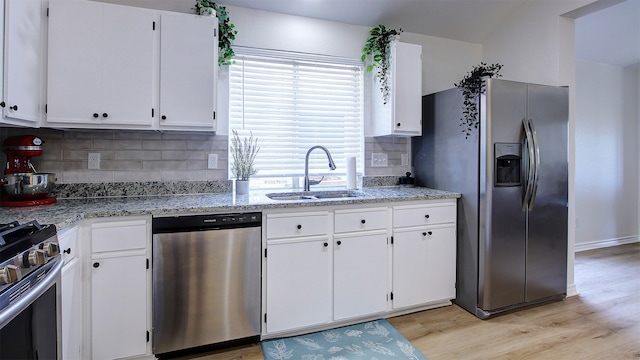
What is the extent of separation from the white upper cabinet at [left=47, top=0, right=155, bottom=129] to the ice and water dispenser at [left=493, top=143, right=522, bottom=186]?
2.46 m

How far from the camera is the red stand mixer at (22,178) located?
1.86m

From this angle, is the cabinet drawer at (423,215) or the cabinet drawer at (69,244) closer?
the cabinet drawer at (69,244)

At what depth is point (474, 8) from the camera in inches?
120

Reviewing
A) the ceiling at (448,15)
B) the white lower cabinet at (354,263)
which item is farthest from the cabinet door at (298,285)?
the ceiling at (448,15)

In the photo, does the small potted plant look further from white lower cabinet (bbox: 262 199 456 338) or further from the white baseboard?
the white baseboard

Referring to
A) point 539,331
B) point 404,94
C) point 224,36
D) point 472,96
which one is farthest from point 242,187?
point 539,331

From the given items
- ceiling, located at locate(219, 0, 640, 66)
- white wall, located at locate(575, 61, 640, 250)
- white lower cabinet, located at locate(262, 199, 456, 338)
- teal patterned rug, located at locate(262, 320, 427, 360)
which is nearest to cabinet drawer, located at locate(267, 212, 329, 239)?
white lower cabinet, located at locate(262, 199, 456, 338)

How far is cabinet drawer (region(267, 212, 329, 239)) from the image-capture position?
209cm

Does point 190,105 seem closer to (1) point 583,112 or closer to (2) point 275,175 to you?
(2) point 275,175

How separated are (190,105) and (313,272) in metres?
1.40

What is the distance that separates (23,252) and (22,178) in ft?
3.35

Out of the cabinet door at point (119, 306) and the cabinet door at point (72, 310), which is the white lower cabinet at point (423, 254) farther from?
the cabinet door at point (72, 310)

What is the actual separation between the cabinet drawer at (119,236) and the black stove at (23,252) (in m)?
→ 0.42

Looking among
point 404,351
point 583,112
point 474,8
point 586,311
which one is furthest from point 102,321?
point 583,112
